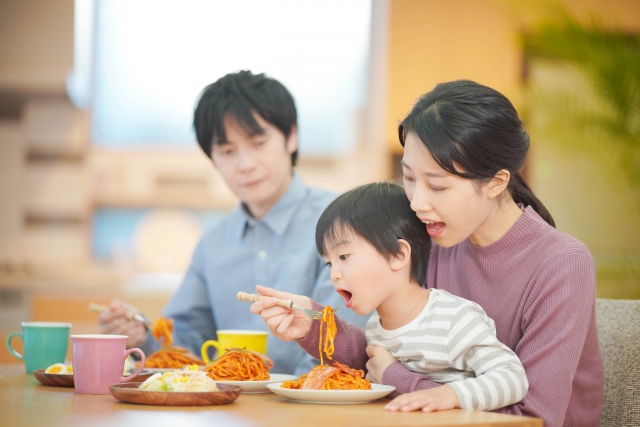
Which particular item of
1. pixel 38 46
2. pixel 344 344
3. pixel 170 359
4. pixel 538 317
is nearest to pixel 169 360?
pixel 170 359

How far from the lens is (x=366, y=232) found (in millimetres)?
1246

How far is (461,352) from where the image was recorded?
116 centimetres

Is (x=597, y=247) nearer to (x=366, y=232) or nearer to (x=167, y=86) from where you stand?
(x=167, y=86)

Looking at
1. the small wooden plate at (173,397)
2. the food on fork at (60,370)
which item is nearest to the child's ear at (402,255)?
the small wooden plate at (173,397)

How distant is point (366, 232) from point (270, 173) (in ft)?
2.38

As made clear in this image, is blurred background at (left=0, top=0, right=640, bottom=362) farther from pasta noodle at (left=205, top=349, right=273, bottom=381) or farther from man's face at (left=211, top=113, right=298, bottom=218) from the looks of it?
pasta noodle at (left=205, top=349, right=273, bottom=381)

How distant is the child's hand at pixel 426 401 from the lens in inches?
39.5

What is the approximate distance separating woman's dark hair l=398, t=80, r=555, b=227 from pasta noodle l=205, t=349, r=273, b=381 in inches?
18.3

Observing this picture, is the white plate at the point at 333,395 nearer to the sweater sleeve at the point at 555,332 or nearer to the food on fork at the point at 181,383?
the food on fork at the point at 181,383

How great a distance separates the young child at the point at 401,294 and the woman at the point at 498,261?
0.14ft

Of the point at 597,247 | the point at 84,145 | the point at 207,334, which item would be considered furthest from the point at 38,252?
the point at 597,247

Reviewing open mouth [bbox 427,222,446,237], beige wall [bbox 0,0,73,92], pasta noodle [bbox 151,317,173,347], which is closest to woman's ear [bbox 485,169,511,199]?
open mouth [bbox 427,222,446,237]

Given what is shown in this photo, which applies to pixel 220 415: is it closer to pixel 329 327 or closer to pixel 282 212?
pixel 329 327

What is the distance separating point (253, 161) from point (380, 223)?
0.72 meters
